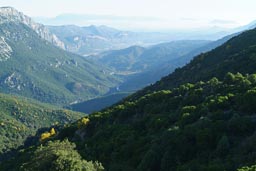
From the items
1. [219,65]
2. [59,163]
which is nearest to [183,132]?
[59,163]

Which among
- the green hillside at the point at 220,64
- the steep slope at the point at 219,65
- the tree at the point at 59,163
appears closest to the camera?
the tree at the point at 59,163

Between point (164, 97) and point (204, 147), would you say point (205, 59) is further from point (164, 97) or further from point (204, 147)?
point (204, 147)

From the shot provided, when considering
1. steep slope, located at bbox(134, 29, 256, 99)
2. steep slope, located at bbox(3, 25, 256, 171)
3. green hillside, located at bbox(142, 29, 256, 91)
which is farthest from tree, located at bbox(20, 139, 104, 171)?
steep slope, located at bbox(134, 29, 256, 99)

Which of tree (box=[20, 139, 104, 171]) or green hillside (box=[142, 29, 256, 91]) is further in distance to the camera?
green hillside (box=[142, 29, 256, 91])

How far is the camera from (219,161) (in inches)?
1225

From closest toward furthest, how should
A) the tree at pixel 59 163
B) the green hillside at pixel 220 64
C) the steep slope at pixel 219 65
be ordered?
the tree at pixel 59 163
the green hillside at pixel 220 64
the steep slope at pixel 219 65

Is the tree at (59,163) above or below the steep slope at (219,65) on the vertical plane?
below

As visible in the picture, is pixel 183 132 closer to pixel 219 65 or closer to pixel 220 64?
pixel 219 65

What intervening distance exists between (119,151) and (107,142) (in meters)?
5.73

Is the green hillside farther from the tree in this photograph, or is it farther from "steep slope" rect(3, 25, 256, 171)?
the tree

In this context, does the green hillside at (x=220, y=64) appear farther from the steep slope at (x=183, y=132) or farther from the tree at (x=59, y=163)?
the tree at (x=59, y=163)

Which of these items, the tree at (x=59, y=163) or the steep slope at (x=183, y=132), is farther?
the tree at (x=59, y=163)

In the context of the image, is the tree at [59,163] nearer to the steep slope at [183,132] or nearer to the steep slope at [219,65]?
the steep slope at [183,132]

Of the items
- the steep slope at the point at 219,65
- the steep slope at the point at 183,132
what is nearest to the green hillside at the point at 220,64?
the steep slope at the point at 219,65
